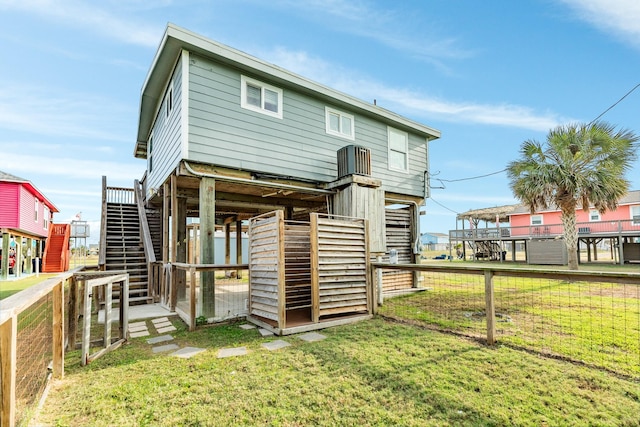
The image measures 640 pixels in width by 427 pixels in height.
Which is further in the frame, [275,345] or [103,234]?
[103,234]

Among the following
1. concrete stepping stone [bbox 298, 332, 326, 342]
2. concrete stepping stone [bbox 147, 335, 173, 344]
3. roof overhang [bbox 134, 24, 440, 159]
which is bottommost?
concrete stepping stone [bbox 298, 332, 326, 342]

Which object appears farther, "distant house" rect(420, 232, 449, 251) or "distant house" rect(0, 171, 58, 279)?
"distant house" rect(420, 232, 449, 251)

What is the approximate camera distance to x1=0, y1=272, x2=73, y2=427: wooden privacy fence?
1852 millimetres

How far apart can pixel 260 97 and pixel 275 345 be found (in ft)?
17.7

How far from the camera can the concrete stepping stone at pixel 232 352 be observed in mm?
4086

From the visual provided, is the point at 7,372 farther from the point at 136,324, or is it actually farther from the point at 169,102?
the point at 169,102

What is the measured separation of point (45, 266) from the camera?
19391 millimetres

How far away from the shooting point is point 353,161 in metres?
7.87

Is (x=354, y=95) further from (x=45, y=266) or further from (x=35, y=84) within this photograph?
(x=45, y=266)

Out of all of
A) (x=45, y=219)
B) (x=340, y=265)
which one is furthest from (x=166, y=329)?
(x=45, y=219)

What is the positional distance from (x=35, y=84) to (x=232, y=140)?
342 inches

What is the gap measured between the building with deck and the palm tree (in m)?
2.47

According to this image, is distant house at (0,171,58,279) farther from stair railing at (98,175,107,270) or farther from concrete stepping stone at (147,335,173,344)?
concrete stepping stone at (147,335,173,344)

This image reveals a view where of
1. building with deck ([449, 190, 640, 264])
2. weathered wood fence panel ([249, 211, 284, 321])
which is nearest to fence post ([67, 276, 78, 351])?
weathered wood fence panel ([249, 211, 284, 321])
